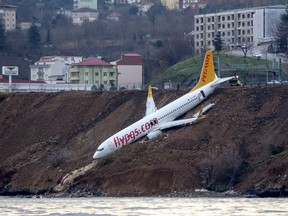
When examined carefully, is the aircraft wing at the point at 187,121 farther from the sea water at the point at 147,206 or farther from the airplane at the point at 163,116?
the sea water at the point at 147,206

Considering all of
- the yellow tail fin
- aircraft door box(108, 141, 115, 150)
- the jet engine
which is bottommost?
aircraft door box(108, 141, 115, 150)

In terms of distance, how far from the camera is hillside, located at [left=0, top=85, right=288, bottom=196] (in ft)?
445

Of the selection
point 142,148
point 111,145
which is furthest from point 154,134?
point 111,145

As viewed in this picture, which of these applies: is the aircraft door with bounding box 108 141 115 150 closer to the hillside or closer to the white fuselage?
the white fuselage

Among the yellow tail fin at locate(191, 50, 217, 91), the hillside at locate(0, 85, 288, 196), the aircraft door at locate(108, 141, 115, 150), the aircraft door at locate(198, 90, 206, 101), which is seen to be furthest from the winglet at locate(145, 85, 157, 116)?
the aircraft door at locate(108, 141, 115, 150)

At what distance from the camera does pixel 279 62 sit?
186125 millimetres

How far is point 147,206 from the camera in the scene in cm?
11538

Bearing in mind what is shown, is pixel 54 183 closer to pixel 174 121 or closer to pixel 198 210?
pixel 174 121

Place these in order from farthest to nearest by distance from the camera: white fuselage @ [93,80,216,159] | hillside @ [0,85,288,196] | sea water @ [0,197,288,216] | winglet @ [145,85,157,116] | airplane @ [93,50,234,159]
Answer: winglet @ [145,85,157,116] → airplane @ [93,50,234,159] → white fuselage @ [93,80,216,159] → hillside @ [0,85,288,196] → sea water @ [0,197,288,216]

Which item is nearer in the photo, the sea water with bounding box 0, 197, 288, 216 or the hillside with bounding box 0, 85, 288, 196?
the sea water with bounding box 0, 197, 288, 216

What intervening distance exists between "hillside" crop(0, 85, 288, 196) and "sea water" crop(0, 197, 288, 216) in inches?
266

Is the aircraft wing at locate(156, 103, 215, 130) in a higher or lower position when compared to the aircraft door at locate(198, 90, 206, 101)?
lower

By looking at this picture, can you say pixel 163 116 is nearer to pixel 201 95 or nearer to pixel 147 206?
pixel 201 95

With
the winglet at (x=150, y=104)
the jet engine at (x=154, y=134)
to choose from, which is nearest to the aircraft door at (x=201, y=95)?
the winglet at (x=150, y=104)
